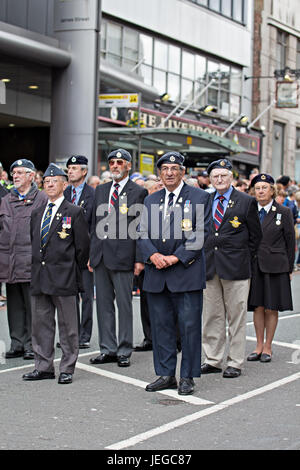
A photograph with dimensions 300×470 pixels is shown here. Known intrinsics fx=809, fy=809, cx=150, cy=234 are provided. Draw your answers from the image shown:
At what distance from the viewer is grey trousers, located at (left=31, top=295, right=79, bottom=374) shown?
25.3 ft

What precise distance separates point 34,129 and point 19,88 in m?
3.49

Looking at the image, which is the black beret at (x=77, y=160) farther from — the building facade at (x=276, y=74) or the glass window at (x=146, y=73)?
the building facade at (x=276, y=74)

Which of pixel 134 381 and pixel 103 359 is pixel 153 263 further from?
pixel 103 359

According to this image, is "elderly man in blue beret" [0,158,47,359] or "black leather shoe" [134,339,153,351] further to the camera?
"black leather shoe" [134,339,153,351]

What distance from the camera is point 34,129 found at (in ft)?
89.6

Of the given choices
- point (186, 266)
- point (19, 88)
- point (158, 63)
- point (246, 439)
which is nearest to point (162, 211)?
point (186, 266)

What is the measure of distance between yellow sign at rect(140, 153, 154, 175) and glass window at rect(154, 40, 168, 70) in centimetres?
474

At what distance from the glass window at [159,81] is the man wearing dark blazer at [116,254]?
71.7 ft

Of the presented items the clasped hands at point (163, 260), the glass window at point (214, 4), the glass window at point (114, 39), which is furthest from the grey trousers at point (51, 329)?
the glass window at point (214, 4)

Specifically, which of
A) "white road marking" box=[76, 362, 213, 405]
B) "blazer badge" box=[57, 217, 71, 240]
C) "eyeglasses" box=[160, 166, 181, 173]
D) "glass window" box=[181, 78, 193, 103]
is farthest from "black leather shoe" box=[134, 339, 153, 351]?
"glass window" box=[181, 78, 193, 103]

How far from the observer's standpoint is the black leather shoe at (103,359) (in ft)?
28.0

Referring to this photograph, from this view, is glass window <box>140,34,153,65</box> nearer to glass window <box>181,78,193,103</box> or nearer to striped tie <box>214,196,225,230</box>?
glass window <box>181,78,193,103</box>

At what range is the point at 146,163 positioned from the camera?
26.9 m
